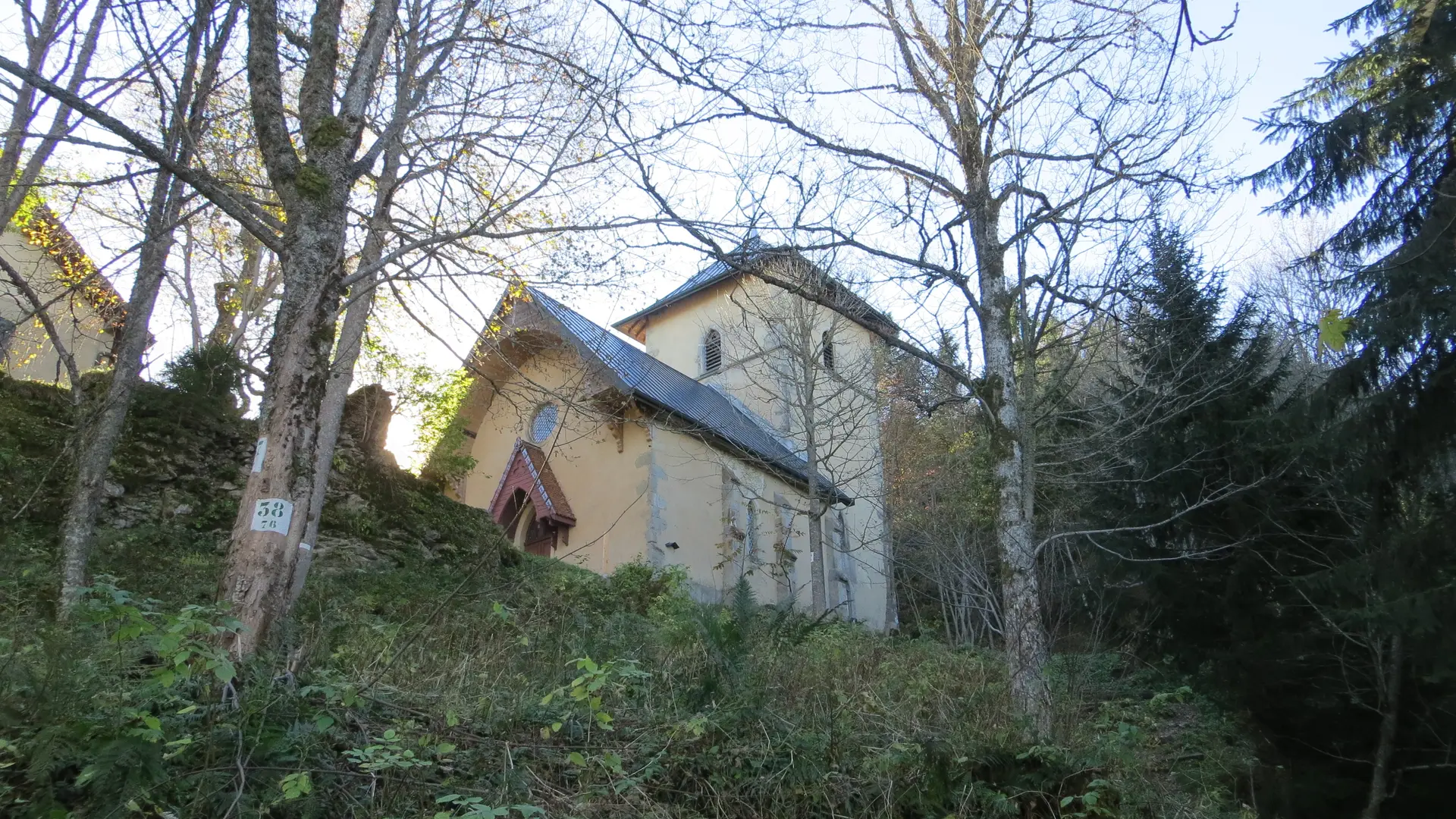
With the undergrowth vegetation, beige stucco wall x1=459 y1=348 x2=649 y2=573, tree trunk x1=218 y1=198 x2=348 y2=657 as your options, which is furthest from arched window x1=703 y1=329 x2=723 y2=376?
tree trunk x1=218 y1=198 x2=348 y2=657

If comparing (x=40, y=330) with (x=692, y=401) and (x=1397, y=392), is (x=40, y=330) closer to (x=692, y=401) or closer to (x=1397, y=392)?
(x=692, y=401)

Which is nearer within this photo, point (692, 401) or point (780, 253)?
point (780, 253)

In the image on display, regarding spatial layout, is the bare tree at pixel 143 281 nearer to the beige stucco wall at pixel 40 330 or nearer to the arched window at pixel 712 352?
the beige stucco wall at pixel 40 330

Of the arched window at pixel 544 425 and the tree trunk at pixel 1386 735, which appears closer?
the tree trunk at pixel 1386 735

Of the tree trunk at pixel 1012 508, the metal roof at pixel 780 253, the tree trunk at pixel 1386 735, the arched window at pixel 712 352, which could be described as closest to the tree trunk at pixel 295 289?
the metal roof at pixel 780 253

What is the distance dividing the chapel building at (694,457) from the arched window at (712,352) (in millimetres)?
1880

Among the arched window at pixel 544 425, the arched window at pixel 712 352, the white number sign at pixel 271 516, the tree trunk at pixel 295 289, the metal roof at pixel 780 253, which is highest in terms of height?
the arched window at pixel 712 352

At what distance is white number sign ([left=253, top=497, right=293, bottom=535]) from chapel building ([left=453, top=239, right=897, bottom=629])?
8.47 m

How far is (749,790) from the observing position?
4590 millimetres

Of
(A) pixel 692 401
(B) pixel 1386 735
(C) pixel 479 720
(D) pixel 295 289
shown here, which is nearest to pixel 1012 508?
(B) pixel 1386 735

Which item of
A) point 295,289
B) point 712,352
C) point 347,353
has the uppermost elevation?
point 712,352

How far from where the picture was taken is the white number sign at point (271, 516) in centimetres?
454

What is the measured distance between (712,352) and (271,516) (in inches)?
829

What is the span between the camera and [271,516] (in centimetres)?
455
